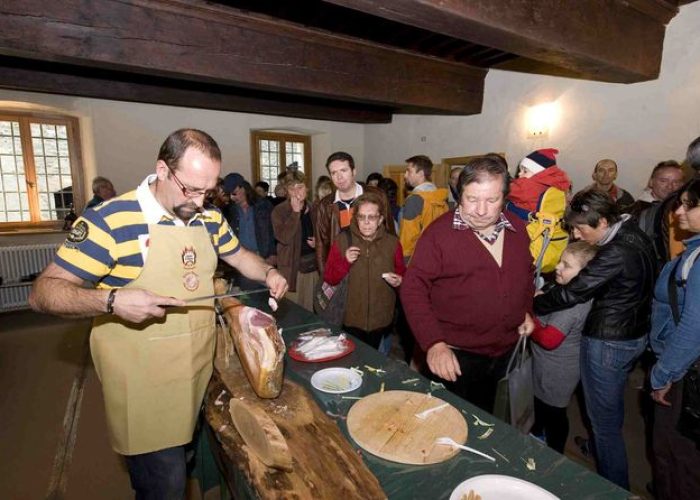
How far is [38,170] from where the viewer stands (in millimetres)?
6785

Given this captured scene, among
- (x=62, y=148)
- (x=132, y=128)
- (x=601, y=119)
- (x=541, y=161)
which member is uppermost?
(x=132, y=128)

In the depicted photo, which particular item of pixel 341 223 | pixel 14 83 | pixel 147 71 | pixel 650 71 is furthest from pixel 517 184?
pixel 14 83

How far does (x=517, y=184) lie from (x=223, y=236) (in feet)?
6.58

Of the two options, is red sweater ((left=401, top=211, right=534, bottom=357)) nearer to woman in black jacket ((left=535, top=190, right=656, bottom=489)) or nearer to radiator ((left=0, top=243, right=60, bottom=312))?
woman in black jacket ((left=535, top=190, right=656, bottom=489))

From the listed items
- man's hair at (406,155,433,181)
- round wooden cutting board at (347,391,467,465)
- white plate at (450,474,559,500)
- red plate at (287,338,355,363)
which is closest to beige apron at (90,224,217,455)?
red plate at (287,338,355,363)

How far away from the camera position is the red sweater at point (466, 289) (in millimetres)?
1899

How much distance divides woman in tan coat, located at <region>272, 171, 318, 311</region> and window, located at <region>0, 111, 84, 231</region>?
4.89 metres

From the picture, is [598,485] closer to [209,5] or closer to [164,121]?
[209,5]

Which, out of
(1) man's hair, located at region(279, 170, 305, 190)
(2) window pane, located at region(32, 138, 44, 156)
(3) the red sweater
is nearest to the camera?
(3) the red sweater

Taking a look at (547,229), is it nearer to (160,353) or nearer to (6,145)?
(160,353)

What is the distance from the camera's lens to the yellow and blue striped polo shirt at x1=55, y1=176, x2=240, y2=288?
1.43 metres

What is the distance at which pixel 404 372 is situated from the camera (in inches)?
72.2

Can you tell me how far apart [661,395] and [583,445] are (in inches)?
52.1

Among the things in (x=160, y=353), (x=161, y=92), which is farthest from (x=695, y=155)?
(x=161, y=92)
